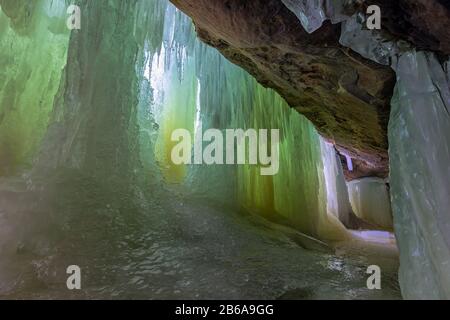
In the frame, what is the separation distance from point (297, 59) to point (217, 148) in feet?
8.34

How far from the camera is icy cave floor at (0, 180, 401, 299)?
239 cm

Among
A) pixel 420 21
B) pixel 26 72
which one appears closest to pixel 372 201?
pixel 420 21

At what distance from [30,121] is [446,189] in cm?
501

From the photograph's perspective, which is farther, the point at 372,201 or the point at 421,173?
the point at 372,201

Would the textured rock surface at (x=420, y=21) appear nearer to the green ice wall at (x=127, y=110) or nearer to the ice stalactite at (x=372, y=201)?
the green ice wall at (x=127, y=110)

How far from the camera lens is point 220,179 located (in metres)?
5.34

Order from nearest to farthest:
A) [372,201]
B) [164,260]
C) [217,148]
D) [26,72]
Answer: [164,260], [26,72], [217,148], [372,201]

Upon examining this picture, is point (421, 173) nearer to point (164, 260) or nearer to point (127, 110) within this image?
point (164, 260)

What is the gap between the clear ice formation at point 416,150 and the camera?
2049mm

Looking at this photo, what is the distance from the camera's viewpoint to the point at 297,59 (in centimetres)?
317
